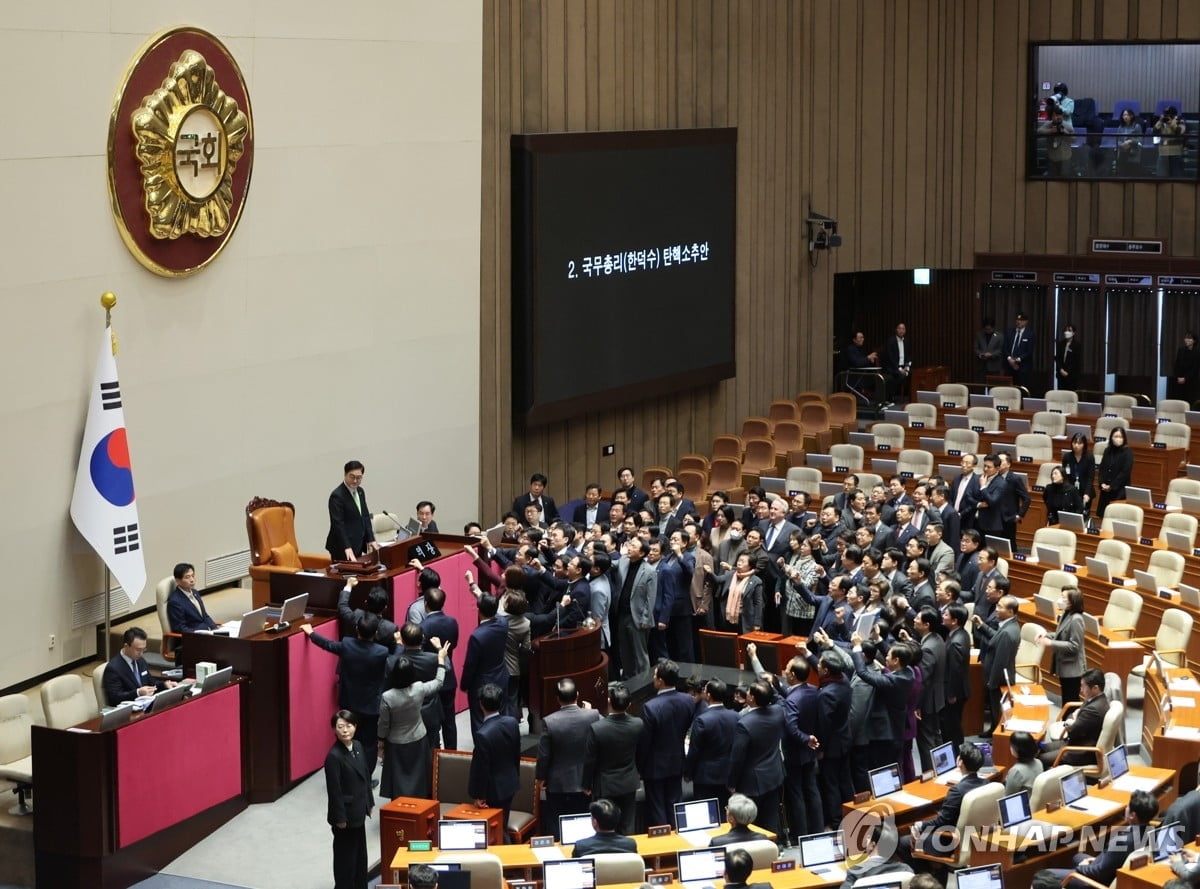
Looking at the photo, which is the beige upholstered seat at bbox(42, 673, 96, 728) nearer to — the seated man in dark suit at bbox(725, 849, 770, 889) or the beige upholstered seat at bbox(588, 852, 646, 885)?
the beige upholstered seat at bbox(588, 852, 646, 885)

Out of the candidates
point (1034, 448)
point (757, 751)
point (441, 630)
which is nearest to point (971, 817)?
point (757, 751)

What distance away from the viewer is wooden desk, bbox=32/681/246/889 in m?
9.93

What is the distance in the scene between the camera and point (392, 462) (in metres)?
16.1

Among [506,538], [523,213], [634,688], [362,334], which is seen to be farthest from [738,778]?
[523,213]

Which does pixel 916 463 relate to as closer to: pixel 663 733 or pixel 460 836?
pixel 663 733

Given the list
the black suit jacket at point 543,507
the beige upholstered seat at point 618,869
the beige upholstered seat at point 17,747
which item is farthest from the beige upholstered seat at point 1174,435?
the beige upholstered seat at point 17,747

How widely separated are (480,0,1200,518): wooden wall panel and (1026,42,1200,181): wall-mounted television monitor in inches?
8.4

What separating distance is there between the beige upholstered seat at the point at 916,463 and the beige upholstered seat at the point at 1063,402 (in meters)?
2.45

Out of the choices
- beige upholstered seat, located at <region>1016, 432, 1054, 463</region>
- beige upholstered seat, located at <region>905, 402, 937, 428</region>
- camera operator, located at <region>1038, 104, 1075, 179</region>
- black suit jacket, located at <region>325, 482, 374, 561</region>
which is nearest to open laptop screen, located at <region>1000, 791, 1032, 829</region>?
black suit jacket, located at <region>325, 482, 374, 561</region>

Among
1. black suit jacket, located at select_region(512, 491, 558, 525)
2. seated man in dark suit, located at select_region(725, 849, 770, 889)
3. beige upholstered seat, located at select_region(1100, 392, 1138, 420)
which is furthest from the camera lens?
beige upholstered seat, located at select_region(1100, 392, 1138, 420)

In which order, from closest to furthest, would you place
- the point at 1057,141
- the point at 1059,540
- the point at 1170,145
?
the point at 1059,540 → the point at 1170,145 → the point at 1057,141

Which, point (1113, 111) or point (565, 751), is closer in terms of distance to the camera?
point (565, 751)

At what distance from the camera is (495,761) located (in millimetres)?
10195

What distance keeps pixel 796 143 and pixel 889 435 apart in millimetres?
4347
